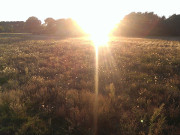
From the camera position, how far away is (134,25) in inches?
2235

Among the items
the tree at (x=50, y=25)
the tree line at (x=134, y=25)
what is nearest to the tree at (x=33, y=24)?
the tree line at (x=134, y=25)

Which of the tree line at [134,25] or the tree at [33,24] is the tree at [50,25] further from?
the tree at [33,24]

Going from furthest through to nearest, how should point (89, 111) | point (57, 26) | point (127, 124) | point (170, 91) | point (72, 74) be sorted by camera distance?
point (57, 26) → point (72, 74) → point (170, 91) → point (89, 111) → point (127, 124)

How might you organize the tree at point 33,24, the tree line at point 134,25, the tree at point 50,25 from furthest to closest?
the tree at point 33,24 → the tree at point 50,25 → the tree line at point 134,25

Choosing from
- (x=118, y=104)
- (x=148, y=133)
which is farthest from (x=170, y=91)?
(x=148, y=133)

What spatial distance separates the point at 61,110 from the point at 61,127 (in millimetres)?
524

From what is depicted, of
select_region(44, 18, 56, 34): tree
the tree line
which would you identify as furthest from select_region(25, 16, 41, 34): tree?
select_region(44, 18, 56, 34): tree

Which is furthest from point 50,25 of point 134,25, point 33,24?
point 134,25

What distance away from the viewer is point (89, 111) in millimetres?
4227

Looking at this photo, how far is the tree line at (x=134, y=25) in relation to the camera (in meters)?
49.4

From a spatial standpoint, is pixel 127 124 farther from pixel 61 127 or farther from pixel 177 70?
pixel 177 70

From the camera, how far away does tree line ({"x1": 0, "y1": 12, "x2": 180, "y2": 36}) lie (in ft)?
162

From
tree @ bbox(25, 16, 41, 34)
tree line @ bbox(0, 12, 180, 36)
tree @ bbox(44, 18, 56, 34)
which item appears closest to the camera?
tree line @ bbox(0, 12, 180, 36)

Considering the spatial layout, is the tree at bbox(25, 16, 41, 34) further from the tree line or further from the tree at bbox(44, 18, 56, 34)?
the tree at bbox(44, 18, 56, 34)
